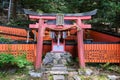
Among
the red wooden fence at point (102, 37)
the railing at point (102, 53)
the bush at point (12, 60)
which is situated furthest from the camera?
the red wooden fence at point (102, 37)

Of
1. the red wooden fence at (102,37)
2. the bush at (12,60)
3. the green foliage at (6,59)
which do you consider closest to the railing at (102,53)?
the red wooden fence at (102,37)

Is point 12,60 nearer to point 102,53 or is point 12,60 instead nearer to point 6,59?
point 6,59

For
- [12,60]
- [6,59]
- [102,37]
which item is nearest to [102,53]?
[102,37]

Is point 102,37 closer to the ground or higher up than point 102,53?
higher up

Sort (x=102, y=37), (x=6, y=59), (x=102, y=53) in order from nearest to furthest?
(x=6, y=59) → (x=102, y=53) → (x=102, y=37)

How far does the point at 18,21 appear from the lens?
20.5m

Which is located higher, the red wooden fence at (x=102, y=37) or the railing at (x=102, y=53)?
the red wooden fence at (x=102, y=37)

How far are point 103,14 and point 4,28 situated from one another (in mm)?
7503

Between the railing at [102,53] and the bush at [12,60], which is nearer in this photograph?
the bush at [12,60]

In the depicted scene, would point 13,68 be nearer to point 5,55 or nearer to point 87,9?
point 5,55

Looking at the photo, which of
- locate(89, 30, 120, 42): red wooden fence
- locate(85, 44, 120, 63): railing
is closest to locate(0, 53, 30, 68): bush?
locate(85, 44, 120, 63): railing

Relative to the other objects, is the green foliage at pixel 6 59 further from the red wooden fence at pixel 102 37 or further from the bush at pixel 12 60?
the red wooden fence at pixel 102 37

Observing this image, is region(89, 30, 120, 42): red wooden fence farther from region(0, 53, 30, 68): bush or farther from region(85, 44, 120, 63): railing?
region(0, 53, 30, 68): bush

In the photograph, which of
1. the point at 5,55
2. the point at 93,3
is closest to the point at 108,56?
the point at 93,3
